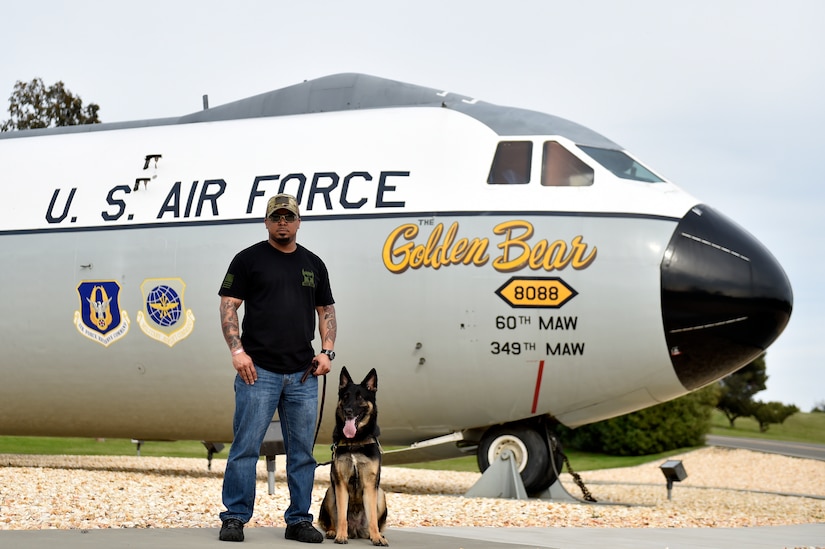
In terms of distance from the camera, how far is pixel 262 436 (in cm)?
671

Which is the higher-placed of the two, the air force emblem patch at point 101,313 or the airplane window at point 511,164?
the airplane window at point 511,164

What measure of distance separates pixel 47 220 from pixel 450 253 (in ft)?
17.0

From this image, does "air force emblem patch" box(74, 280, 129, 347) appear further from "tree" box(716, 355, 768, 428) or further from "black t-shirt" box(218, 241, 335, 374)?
"tree" box(716, 355, 768, 428)

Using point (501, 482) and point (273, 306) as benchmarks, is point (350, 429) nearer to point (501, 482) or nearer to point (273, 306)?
point (273, 306)

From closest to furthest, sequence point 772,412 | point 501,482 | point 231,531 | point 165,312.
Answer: point 231,531 → point 501,482 → point 165,312 → point 772,412

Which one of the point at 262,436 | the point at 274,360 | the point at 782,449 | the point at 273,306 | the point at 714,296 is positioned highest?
the point at 714,296

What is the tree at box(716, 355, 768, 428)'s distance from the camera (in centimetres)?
5094

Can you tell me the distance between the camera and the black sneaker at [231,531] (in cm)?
633

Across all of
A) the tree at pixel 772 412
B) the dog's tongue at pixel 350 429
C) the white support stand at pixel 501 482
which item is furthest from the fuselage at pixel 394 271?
the tree at pixel 772 412

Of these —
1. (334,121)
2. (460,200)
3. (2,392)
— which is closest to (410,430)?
(460,200)

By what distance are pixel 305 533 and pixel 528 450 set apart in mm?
6267

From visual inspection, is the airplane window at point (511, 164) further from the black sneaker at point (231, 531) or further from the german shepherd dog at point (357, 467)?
the black sneaker at point (231, 531)

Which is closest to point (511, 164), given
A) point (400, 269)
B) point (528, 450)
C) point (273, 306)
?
point (400, 269)

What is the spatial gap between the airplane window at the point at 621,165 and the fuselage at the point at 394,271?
0.06 metres
